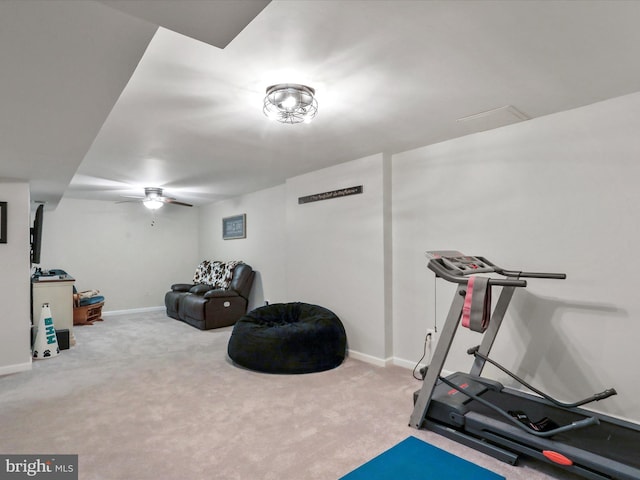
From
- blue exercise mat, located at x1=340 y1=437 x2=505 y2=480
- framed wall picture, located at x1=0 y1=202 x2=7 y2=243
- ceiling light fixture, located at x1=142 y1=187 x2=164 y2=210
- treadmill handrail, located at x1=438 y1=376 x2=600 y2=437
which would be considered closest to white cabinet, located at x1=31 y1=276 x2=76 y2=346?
framed wall picture, located at x1=0 y1=202 x2=7 y2=243

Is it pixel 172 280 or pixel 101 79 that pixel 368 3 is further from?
pixel 172 280

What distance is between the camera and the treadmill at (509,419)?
1797 mm

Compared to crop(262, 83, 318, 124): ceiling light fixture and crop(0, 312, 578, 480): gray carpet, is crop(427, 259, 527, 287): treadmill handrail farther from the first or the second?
crop(262, 83, 318, 124): ceiling light fixture

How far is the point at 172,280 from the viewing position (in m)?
7.43

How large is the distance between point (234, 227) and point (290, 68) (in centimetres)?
494

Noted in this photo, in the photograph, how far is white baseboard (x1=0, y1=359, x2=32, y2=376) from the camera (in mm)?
3570

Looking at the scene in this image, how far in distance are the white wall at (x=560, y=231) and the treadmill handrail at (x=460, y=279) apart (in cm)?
68

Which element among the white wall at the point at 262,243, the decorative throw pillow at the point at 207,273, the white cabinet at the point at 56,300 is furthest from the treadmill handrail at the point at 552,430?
the decorative throw pillow at the point at 207,273

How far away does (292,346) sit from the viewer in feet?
11.2

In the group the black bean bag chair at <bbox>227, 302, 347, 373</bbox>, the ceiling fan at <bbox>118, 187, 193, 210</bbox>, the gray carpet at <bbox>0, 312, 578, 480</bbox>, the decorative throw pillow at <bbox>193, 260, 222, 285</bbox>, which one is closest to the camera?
the gray carpet at <bbox>0, 312, 578, 480</bbox>

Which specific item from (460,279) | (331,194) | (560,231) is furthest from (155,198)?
(560,231)

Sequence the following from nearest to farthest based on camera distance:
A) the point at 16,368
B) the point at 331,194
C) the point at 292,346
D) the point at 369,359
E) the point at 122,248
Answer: the point at 292,346
the point at 16,368
the point at 369,359
the point at 331,194
the point at 122,248

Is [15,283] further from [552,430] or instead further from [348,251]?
[552,430]

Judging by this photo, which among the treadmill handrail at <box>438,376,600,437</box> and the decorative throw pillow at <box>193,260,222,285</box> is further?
the decorative throw pillow at <box>193,260,222,285</box>
